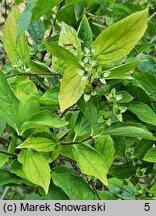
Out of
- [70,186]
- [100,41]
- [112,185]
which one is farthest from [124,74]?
[112,185]

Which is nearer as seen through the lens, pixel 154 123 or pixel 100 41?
pixel 100 41

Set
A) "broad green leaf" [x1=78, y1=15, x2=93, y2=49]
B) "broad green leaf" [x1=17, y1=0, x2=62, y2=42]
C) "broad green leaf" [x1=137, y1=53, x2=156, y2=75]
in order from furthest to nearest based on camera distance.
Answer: "broad green leaf" [x1=137, y1=53, x2=156, y2=75], "broad green leaf" [x1=78, y1=15, x2=93, y2=49], "broad green leaf" [x1=17, y1=0, x2=62, y2=42]

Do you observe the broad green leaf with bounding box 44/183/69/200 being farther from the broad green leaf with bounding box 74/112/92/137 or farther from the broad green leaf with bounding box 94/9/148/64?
the broad green leaf with bounding box 94/9/148/64

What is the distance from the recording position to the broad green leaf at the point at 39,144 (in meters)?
0.59

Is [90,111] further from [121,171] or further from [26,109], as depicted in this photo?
[121,171]

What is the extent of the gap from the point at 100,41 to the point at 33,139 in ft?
0.56

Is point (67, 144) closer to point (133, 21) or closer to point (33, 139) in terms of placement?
point (33, 139)

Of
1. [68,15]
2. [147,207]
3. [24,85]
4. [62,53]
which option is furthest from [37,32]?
[147,207]

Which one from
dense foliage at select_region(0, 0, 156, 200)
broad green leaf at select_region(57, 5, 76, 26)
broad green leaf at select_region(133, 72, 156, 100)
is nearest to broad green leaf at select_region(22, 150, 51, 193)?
dense foliage at select_region(0, 0, 156, 200)

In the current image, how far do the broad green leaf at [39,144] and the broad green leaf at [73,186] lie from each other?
0.19 ft

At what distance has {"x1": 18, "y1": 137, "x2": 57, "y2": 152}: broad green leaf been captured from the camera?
23.2 inches

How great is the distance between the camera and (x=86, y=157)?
604 mm

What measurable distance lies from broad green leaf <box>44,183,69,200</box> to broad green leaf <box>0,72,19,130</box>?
5.1 inches

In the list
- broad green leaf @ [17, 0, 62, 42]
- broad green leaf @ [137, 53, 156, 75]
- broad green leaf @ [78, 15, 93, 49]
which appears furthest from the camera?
broad green leaf @ [137, 53, 156, 75]
